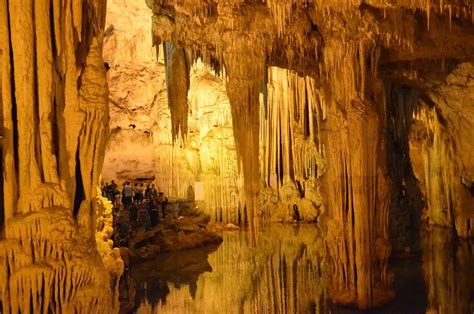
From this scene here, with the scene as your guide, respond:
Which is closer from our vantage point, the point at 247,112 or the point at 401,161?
the point at 247,112

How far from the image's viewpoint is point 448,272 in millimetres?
7777

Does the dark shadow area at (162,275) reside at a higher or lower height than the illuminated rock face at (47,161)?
lower

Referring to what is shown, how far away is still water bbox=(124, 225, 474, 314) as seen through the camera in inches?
236

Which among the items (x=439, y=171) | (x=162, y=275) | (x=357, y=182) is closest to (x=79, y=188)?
(x=357, y=182)

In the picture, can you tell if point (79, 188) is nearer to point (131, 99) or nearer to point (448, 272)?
point (448, 272)

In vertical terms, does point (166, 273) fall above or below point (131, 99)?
below

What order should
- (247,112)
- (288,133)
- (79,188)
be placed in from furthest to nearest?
(288,133)
(247,112)
(79,188)

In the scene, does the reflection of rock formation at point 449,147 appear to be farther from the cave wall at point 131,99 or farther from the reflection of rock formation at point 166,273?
the cave wall at point 131,99

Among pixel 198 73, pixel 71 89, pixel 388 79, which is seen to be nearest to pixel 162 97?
pixel 198 73

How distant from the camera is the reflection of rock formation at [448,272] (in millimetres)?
5938

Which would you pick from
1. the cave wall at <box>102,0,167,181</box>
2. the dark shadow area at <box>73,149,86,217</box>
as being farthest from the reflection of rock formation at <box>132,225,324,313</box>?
the cave wall at <box>102,0,167,181</box>

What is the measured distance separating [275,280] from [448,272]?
2.73 m

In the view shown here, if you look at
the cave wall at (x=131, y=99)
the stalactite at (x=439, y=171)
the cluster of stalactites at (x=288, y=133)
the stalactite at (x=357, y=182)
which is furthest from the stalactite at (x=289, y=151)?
the stalactite at (x=357, y=182)

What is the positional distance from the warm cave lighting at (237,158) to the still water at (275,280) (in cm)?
5
